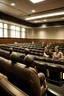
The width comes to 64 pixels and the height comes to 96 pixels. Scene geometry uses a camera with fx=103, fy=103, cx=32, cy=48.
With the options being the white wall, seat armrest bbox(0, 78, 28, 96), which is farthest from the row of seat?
the white wall

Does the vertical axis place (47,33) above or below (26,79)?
above

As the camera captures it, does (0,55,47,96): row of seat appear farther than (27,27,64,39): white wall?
No

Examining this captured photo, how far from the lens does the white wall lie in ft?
46.8

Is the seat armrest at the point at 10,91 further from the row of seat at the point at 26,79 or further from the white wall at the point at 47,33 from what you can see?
the white wall at the point at 47,33

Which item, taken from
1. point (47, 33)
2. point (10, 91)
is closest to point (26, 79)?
point (10, 91)

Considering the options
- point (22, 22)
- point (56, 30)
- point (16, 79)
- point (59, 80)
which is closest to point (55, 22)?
point (56, 30)

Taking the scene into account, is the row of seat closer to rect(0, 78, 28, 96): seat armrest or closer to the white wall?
rect(0, 78, 28, 96): seat armrest

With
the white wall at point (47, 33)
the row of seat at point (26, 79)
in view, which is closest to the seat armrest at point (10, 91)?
the row of seat at point (26, 79)

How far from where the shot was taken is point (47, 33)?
1536cm

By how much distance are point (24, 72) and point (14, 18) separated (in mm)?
10218

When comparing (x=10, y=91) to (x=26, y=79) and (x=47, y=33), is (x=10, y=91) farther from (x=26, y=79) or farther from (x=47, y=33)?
(x=47, y=33)

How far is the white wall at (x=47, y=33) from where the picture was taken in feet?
46.8

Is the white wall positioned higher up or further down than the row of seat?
higher up

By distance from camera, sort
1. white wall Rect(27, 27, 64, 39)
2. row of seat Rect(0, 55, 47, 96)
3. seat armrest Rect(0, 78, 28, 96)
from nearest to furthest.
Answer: seat armrest Rect(0, 78, 28, 96)
row of seat Rect(0, 55, 47, 96)
white wall Rect(27, 27, 64, 39)
